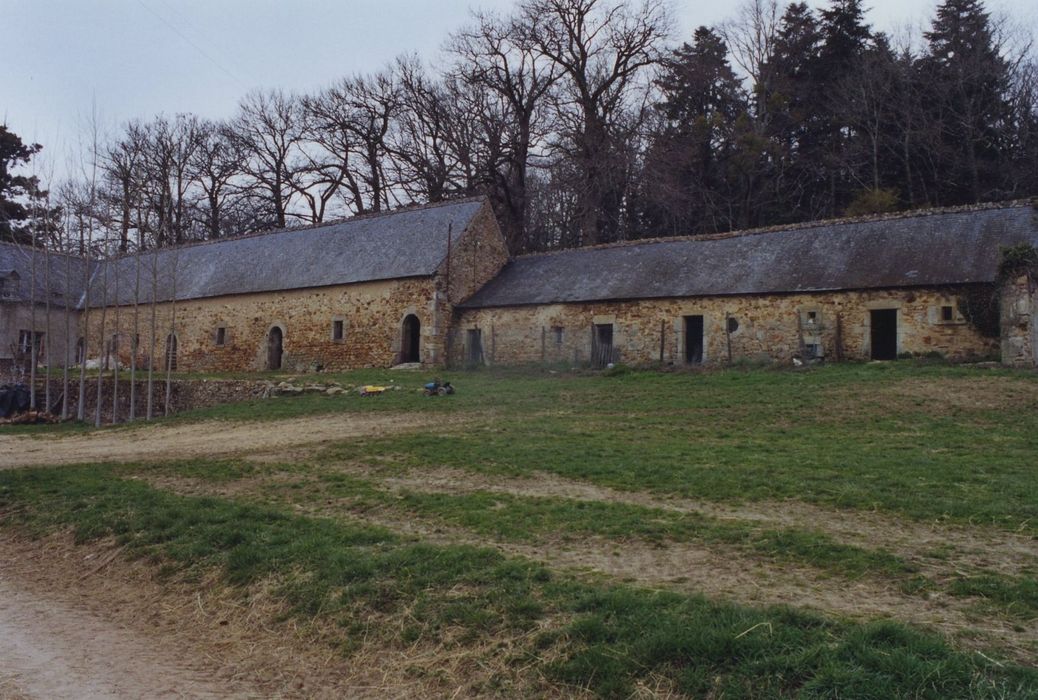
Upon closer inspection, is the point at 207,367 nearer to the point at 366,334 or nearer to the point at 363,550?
the point at 366,334

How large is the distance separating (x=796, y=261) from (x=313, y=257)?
684 inches

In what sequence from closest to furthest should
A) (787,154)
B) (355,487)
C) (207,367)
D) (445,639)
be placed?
(445,639) → (355,487) → (207,367) → (787,154)

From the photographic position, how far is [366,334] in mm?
27188

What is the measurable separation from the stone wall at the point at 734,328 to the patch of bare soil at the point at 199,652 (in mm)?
17348

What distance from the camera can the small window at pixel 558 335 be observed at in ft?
79.5

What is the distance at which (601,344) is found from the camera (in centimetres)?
2366

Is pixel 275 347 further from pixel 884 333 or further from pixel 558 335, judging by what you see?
pixel 884 333

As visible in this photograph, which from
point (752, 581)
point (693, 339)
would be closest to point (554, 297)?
point (693, 339)

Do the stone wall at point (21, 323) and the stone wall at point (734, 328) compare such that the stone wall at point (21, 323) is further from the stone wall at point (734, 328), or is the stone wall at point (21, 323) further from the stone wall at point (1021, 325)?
the stone wall at point (1021, 325)

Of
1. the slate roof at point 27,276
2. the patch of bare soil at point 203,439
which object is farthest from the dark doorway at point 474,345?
the slate roof at point 27,276

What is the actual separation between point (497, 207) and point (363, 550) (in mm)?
32989

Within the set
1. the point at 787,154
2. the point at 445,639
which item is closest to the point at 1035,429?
the point at 445,639

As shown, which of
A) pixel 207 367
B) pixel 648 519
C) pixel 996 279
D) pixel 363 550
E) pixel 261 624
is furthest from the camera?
pixel 207 367

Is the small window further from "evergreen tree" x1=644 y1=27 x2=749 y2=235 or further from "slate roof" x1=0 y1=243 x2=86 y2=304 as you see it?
"slate roof" x1=0 y1=243 x2=86 y2=304
